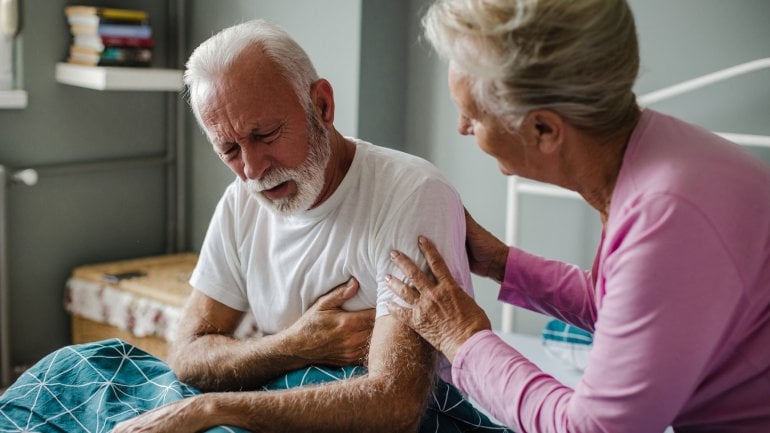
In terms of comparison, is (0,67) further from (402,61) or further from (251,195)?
(251,195)

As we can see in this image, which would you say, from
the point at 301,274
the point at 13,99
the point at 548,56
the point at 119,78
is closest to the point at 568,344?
the point at 301,274

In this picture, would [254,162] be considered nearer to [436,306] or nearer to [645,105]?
[436,306]

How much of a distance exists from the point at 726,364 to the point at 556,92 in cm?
40

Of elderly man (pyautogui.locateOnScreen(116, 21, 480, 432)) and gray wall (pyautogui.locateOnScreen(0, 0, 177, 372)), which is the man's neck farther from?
gray wall (pyautogui.locateOnScreen(0, 0, 177, 372))

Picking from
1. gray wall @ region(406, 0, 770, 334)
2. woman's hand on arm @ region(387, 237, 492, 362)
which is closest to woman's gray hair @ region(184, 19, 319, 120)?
woman's hand on arm @ region(387, 237, 492, 362)

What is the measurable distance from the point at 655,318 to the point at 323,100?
0.76 metres

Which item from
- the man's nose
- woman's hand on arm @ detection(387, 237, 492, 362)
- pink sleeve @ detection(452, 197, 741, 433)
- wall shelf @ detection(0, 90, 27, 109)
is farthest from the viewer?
wall shelf @ detection(0, 90, 27, 109)

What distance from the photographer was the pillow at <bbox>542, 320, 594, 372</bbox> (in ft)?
7.29

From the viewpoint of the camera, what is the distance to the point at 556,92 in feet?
3.47

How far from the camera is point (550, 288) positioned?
150 cm

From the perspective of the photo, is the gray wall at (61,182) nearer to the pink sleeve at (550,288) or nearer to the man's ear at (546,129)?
the pink sleeve at (550,288)

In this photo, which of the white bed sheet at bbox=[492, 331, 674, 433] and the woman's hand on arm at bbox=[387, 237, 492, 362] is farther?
the white bed sheet at bbox=[492, 331, 674, 433]

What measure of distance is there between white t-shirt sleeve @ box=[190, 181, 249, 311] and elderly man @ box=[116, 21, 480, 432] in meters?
0.05

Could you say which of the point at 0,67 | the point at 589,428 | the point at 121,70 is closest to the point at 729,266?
the point at 589,428
